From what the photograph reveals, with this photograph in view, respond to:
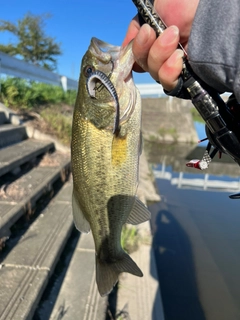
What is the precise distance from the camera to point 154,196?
23.8ft

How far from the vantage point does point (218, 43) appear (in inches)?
44.8

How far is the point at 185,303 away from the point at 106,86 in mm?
3337

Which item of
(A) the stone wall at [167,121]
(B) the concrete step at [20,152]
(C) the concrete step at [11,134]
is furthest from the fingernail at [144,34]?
Answer: (A) the stone wall at [167,121]

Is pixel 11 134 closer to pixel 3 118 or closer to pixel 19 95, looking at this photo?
pixel 3 118

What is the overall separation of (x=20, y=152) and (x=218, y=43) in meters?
4.21

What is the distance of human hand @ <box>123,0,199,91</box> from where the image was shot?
1312mm

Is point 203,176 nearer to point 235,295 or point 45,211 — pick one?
point 235,295

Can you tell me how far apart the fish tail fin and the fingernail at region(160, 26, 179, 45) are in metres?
1.30

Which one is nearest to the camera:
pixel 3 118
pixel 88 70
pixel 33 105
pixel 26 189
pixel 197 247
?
pixel 88 70

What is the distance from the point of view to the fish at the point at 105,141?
1684mm

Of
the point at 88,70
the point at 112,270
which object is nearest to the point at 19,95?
the point at 88,70

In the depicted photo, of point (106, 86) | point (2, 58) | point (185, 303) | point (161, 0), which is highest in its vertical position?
point (2, 58)

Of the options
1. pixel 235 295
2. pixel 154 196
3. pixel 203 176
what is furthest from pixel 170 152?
pixel 235 295

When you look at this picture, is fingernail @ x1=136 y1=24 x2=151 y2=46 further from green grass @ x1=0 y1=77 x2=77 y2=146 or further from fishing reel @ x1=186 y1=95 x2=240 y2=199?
green grass @ x1=0 y1=77 x2=77 y2=146
